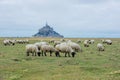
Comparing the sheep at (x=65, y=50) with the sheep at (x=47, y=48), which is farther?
the sheep at (x=47, y=48)

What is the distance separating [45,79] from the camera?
835 inches

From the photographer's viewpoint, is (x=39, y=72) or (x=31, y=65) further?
(x=31, y=65)

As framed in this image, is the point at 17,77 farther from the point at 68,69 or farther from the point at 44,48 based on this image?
the point at 44,48

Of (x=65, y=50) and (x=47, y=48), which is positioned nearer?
(x=65, y=50)

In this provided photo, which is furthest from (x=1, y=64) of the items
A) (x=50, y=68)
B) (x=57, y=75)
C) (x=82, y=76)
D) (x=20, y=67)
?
(x=82, y=76)

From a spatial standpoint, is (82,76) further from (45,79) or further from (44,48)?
(44,48)

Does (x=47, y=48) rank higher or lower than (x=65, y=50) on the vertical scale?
higher

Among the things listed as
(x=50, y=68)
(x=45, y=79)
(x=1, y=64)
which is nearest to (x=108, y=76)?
(x=45, y=79)

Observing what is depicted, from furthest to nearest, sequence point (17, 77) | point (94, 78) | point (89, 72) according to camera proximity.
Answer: point (89, 72)
point (17, 77)
point (94, 78)

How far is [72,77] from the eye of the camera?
21.4 m

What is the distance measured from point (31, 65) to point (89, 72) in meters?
6.45

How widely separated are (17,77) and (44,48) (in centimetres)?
1697

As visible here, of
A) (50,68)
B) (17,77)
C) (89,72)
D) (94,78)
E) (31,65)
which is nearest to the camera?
(94,78)

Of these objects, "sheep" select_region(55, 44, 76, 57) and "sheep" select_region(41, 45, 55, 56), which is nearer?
"sheep" select_region(55, 44, 76, 57)
